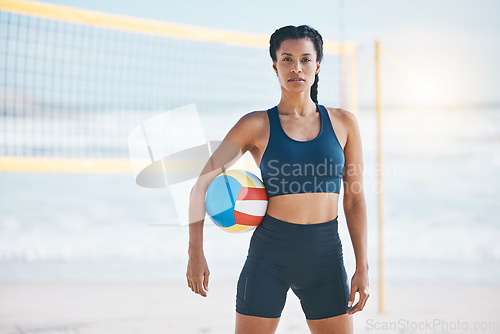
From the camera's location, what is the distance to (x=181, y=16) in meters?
20.0

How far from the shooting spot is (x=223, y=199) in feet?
6.45

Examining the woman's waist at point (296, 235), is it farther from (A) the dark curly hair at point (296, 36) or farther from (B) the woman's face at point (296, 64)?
(A) the dark curly hair at point (296, 36)

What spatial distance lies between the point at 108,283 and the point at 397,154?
43.2 feet

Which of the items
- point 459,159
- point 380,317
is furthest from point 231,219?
point 459,159

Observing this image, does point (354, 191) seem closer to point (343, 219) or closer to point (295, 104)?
point (295, 104)

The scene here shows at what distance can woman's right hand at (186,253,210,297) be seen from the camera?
188 cm

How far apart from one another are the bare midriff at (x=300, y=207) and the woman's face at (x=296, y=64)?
16.5 inches

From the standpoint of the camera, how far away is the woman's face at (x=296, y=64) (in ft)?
6.51

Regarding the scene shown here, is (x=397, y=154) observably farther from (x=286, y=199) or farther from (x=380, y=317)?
(x=286, y=199)

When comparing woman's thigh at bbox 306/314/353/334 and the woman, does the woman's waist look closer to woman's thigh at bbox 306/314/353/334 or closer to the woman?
the woman

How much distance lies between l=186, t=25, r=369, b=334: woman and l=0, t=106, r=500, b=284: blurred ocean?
146 inches

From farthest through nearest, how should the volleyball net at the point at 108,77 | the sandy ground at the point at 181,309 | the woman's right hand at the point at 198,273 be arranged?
1. the volleyball net at the point at 108,77
2. the sandy ground at the point at 181,309
3. the woman's right hand at the point at 198,273

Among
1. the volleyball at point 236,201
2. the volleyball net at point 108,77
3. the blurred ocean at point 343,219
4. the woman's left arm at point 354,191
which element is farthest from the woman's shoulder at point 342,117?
the blurred ocean at point 343,219

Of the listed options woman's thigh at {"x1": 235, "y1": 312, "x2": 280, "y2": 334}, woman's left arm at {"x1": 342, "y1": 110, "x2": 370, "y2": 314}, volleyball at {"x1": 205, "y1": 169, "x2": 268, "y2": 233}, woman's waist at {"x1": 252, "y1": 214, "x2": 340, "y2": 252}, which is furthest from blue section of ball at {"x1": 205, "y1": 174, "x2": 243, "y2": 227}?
woman's left arm at {"x1": 342, "y1": 110, "x2": 370, "y2": 314}
